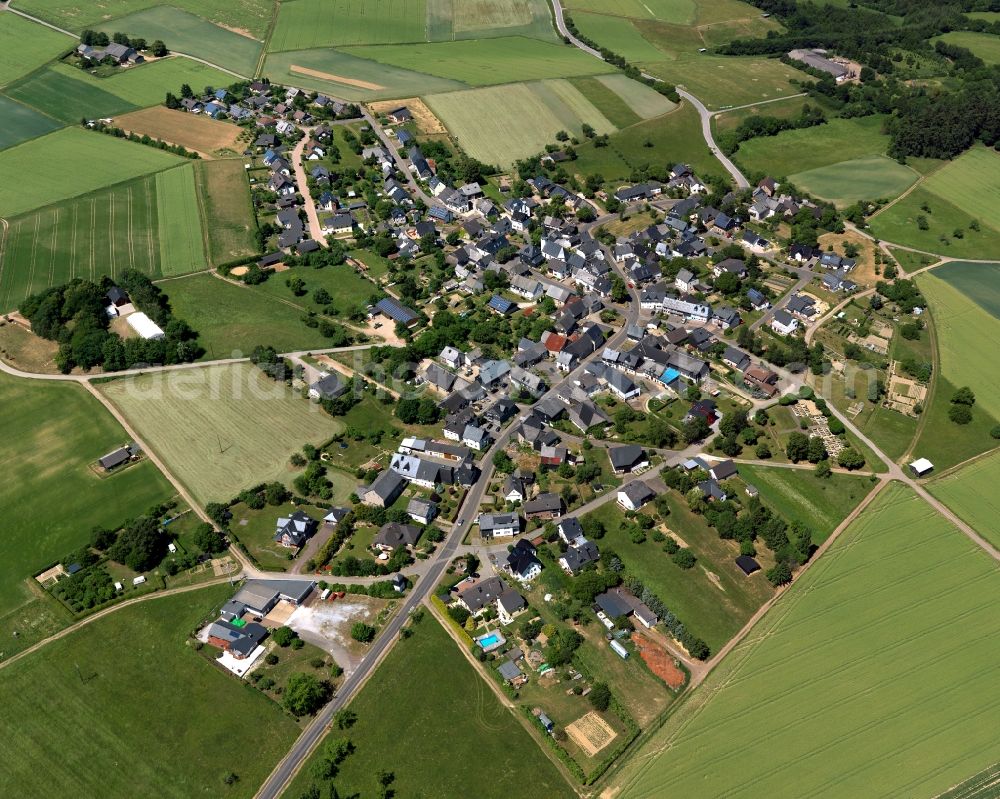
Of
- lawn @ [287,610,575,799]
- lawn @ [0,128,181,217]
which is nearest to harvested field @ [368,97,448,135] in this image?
lawn @ [0,128,181,217]

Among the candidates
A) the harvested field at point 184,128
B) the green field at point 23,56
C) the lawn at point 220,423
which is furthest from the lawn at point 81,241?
the green field at point 23,56

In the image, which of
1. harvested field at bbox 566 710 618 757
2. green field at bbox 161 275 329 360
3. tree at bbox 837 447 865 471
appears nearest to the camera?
harvested field at bbox 566 710 618 757

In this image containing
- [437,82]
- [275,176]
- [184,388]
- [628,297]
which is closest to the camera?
[184,388]

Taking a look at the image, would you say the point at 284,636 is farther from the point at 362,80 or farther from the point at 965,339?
the point at 362,80

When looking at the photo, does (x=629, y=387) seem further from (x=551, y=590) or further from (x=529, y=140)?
(x=529, y=140)

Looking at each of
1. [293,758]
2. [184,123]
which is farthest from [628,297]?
[184,123]

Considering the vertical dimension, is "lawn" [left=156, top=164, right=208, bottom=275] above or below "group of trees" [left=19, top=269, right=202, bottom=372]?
above

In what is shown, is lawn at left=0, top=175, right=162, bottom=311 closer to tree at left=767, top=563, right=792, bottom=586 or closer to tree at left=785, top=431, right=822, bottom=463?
tree at left=785, top=431, right=822, bottom=463
